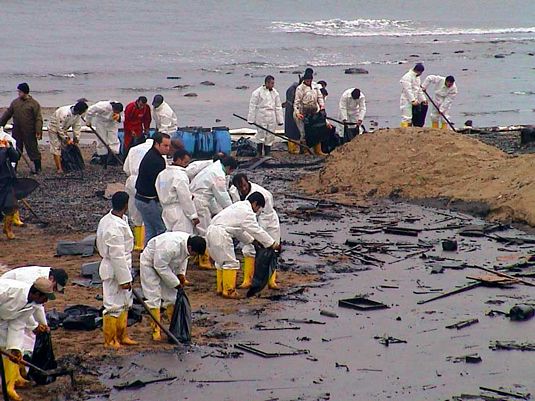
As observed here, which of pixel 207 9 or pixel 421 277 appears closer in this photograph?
pixel 421 277

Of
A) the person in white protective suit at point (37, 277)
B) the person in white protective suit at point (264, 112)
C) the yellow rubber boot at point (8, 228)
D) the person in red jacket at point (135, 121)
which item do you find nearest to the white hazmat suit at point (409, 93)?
the person in white protective suit at point (264, 112)

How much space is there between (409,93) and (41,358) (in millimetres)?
16289

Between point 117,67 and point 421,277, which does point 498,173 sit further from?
point 117,67

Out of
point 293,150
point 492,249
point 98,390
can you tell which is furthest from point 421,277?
point 293,150

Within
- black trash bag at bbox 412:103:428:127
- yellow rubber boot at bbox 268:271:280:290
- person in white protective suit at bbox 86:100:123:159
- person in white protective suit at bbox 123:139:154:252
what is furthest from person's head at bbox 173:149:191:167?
black trash bag at bbox 412:103:428:127

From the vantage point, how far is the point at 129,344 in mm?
11914

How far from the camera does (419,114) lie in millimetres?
26219

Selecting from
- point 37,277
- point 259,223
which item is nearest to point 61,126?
point 259,223

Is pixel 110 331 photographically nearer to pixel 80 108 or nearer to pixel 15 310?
pixel 15 310

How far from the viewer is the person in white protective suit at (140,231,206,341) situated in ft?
39.4

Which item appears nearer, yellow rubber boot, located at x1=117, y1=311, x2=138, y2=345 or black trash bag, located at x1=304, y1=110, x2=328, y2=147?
yellow rubber boot, located at x1=117, y1=311, x2=138, y2=345

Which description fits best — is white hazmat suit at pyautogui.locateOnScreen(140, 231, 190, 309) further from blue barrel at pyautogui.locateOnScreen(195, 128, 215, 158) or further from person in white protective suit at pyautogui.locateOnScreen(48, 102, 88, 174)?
blue barrel at pyautogui.locateOnScreen(195, 128, 215, 158)

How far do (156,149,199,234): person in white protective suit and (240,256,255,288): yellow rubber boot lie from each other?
88 cm

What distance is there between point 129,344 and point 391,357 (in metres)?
2.72
